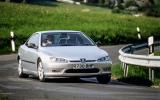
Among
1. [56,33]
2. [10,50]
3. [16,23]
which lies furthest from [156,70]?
[16,23]

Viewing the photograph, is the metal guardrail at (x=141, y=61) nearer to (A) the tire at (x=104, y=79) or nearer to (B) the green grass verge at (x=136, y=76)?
(B) the green grass verge at (x=136, y=76)

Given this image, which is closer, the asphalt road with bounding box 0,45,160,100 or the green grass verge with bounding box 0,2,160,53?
the asphalt road with bounding box 0,45,160,100

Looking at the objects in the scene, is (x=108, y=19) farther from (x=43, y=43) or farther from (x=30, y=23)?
(x=43, y=43)

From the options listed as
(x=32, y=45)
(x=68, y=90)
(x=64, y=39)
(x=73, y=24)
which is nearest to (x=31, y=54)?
(x=32, y=45)

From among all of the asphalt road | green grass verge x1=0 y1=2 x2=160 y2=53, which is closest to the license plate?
the asphalt road

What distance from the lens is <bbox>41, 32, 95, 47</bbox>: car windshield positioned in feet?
60.7

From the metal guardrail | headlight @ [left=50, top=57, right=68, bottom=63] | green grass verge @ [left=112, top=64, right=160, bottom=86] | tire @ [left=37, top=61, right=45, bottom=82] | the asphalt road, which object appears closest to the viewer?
the asphalt road

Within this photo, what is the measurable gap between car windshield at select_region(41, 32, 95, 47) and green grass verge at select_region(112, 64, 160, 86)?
1.48 meters

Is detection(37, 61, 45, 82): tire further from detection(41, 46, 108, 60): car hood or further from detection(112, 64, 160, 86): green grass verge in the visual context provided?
detection(112, 64, 160, 86): green grass verge

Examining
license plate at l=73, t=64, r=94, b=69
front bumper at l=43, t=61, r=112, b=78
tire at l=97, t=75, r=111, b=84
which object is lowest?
tire at l=97, t=75, r=111, b=84

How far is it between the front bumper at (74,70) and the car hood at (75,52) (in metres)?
0.18

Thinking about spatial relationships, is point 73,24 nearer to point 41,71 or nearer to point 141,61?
point 141,61

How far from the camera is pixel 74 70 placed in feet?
56.5

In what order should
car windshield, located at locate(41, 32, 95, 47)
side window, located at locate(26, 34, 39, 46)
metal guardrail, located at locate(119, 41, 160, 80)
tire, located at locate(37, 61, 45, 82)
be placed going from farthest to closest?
1. side window, located at locate(26, 34, 39, 46)
2. car windshield, located at locate(41, 32, 95, 47)
3. metal guardrail, located at locate(119, 41, 160, 80)
4. tire, located at locate(37, 61, 45, 82)
